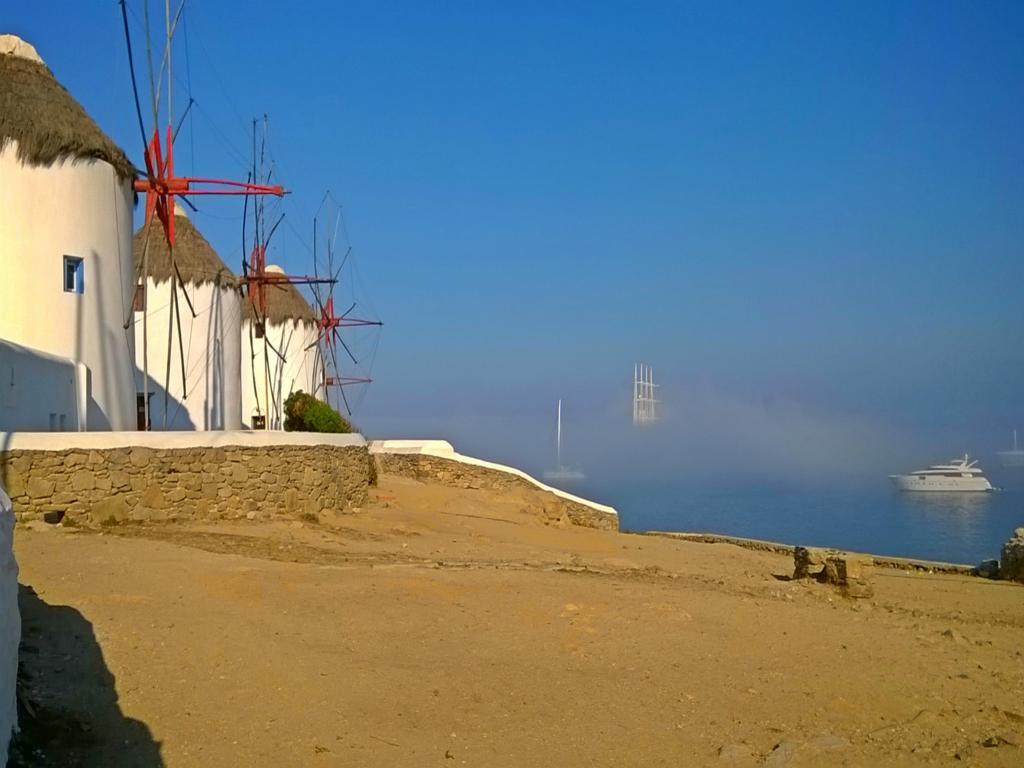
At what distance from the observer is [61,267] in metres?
16.9

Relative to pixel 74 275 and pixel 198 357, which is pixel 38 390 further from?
pixel 198 357

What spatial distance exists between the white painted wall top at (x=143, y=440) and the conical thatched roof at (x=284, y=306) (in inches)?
843

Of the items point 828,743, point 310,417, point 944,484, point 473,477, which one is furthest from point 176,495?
point 944,484

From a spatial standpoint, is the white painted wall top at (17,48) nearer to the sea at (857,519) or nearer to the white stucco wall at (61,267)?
the white stucco wall at (61,267)

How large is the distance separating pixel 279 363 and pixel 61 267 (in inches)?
748

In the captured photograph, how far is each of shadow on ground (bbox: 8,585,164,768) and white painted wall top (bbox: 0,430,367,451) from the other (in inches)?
218

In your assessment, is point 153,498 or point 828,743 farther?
point 153,498

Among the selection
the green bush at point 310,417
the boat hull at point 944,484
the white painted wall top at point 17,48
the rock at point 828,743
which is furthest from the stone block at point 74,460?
the boat hull at point 944,484

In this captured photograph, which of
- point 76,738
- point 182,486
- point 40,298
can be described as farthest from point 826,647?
point 40,298

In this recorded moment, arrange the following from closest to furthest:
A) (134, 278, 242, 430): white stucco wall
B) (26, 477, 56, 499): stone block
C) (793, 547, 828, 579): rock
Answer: (26, 477, 56, 499): stone block < (793, 547, 828, 579): rock < (134, 278, 242, 430): white stucco wall

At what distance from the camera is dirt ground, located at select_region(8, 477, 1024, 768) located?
6.06 meters

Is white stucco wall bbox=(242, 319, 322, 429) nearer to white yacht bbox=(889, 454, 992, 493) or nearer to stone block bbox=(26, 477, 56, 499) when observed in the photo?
stone block bbox=(26, 477, 56, 499)

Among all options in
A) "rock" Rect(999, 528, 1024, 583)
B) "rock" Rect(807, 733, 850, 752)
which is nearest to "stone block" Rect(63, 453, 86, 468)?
"rock" Rect(807, 733, 850, 752)

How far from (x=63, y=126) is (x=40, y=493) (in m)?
7.22
